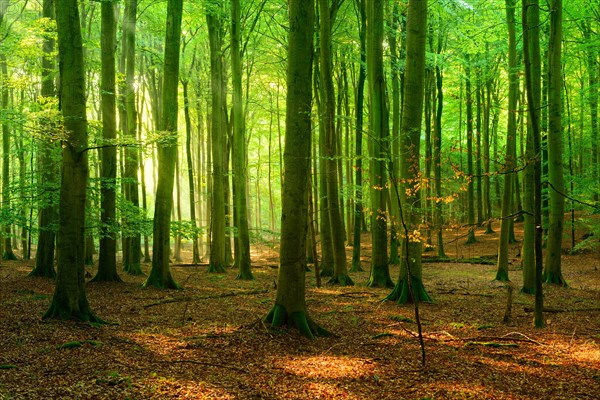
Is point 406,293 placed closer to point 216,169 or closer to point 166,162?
point 166,162

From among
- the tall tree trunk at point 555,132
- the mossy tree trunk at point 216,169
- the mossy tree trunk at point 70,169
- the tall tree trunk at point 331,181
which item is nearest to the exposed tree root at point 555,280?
the tall tree trunk at point 555,132

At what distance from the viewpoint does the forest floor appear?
480 centimetres

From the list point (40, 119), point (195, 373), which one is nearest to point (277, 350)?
point (195, 373)

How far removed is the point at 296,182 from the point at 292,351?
101 inches

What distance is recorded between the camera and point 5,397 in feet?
13.6

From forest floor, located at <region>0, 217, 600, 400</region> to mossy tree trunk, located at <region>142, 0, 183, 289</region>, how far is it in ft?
4.41

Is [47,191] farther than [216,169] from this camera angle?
No

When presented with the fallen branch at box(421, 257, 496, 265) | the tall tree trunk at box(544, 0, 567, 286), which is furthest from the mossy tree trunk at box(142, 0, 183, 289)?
the fallen branch at box(421, 257, 496, 265)

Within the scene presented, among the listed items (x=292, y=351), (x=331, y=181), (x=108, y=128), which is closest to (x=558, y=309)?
(x=292, y=351)

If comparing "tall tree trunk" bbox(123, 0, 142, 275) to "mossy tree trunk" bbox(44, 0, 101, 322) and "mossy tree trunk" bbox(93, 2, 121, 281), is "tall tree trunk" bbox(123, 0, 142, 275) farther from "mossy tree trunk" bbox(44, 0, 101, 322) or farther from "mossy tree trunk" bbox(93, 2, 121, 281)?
"mossy tree trunk" bbox(44, 0, 101, 322)

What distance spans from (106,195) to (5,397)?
8.82 metres

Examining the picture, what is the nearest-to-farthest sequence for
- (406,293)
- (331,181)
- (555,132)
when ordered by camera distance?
(406,293)
(555,132)
(331,181)

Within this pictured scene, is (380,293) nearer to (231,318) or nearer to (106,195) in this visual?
(231,318)

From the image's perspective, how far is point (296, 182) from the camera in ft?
23.4
